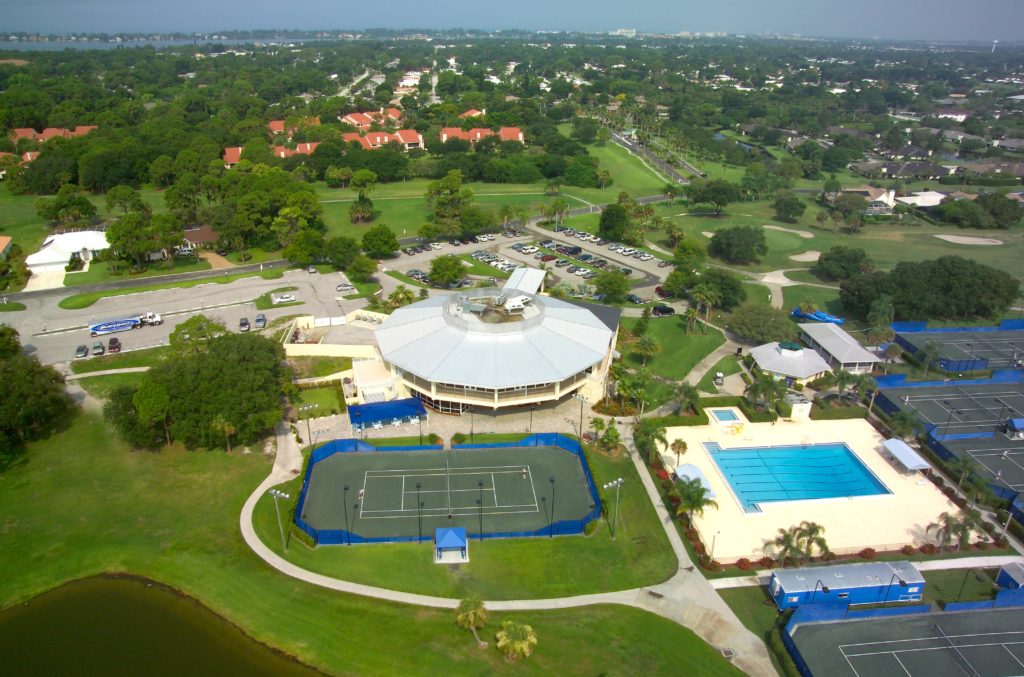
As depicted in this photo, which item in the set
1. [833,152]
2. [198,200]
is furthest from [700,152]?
[198,200]

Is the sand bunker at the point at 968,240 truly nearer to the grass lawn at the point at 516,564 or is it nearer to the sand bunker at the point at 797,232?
the sand bunker at the point at 797,232

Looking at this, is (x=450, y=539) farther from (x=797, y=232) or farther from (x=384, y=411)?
(x=797, y=232)

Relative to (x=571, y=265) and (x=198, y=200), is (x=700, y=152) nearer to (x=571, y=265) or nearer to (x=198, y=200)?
(x=571, y=265)

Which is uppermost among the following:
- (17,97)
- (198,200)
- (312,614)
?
(17,97)

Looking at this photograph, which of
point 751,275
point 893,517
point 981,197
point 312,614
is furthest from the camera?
point 981,197

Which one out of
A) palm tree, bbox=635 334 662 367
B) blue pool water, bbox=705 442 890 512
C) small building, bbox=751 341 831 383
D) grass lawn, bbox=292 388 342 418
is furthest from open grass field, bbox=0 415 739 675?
small building, bbox=751 341 831 383

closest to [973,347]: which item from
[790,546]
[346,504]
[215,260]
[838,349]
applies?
[838,349]

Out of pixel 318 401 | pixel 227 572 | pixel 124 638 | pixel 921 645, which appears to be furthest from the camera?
pixel 318 401
